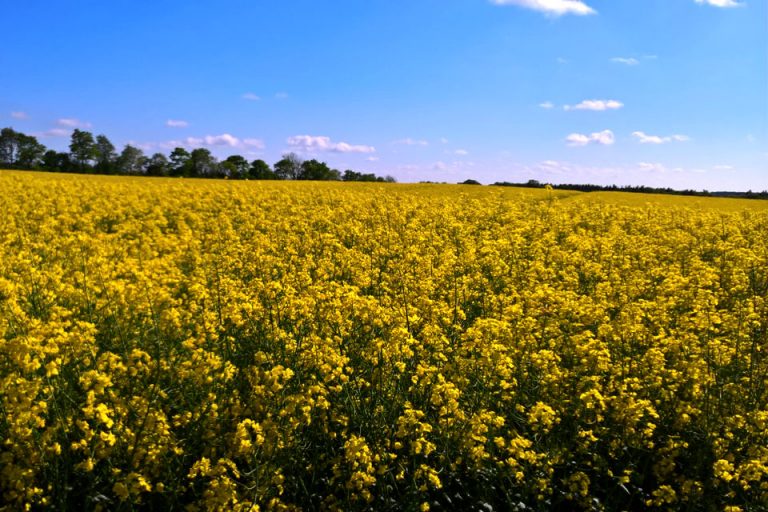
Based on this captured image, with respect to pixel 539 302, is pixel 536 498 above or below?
below

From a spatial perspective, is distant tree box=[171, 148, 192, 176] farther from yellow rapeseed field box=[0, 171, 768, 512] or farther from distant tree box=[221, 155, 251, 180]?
yellow rapeseed field box=[0, 171, 768, 512]

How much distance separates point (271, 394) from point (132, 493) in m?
1.28

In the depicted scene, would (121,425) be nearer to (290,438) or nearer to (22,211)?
(290,438)

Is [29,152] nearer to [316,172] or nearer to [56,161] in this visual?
[56,161]

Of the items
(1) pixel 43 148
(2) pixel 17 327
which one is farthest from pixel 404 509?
(1) pixel 43 148

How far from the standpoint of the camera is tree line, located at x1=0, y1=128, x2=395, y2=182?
8281cm

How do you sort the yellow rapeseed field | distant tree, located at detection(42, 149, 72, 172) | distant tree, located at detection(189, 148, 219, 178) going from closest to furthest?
the yellow rapeseed field < distant tree, located at detection(42, 149, 72, 172) < distant tree, located at detection(189, 148, 219, 178)

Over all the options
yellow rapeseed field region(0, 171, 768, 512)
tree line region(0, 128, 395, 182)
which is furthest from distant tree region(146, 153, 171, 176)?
yellow rapeseed field region(0, 171, 768, 512)

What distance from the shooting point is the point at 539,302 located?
7027mm

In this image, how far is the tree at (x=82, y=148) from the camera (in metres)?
85.6

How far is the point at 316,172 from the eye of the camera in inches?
3489

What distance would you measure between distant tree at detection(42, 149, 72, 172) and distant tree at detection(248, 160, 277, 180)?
27.8 m

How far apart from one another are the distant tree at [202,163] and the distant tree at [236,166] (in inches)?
86.2

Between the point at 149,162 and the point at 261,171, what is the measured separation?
80.8ft
